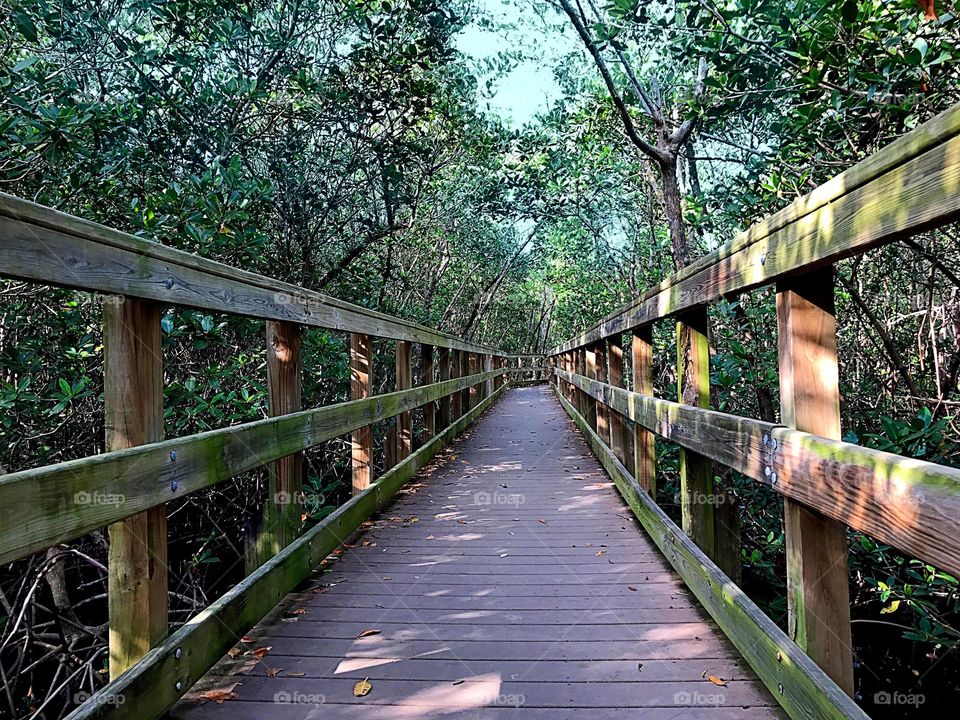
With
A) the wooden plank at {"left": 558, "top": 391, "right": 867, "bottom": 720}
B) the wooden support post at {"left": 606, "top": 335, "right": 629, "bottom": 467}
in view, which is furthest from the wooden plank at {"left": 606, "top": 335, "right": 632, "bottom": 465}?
the wooden plank at {"left": 558, "top": 391, "right": 867, "bottom": 720}

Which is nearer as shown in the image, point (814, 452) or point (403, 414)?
point (814, 452)

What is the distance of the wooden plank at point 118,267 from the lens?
138 cm

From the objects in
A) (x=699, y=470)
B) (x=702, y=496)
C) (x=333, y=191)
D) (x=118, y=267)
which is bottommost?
(x=702, y=496)

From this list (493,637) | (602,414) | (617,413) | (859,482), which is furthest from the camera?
(602,414)

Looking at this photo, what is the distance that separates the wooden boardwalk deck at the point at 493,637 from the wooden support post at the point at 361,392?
0.34m

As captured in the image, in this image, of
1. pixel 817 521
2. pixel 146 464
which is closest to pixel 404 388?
pixel 146 464

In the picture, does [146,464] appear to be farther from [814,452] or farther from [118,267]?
[814,452]

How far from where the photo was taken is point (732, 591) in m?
2.37

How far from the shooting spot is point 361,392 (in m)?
4.36

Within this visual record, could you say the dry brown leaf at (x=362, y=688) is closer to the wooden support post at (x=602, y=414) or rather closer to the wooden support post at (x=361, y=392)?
the wooden support post at (x=361, y=392)

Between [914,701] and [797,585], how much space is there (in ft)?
13.9

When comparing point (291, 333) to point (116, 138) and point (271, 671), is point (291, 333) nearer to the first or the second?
point (271, 671)

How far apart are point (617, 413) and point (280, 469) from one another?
3282mm

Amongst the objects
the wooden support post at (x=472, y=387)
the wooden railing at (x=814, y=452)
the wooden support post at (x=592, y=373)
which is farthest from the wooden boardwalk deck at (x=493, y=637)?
the wooden support post at (x=472, y=387)
